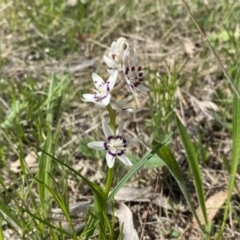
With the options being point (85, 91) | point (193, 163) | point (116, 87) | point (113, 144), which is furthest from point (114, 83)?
point (85, 91)

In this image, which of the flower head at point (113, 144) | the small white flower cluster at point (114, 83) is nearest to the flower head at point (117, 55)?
the small white flower cluster at point (114, 83)

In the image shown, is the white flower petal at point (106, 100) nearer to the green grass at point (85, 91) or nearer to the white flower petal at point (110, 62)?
the white flower petal at point (110, 62)

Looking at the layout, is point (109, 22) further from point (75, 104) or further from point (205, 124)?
point (205, 124)

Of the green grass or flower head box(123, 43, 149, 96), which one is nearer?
flower head box(123, 43, 149, 96)

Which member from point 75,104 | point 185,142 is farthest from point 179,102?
point 185,142

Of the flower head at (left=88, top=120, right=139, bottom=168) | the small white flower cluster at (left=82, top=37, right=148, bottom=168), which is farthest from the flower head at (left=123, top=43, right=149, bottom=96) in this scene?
the flower head at (left=88, top=120, right=139, bottom=168)

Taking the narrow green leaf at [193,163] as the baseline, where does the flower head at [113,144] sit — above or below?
above

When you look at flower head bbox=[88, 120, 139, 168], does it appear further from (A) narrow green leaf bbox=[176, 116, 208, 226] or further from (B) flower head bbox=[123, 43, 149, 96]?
(A) narrow green leaf bbox=[176, 116, 208, 226]
